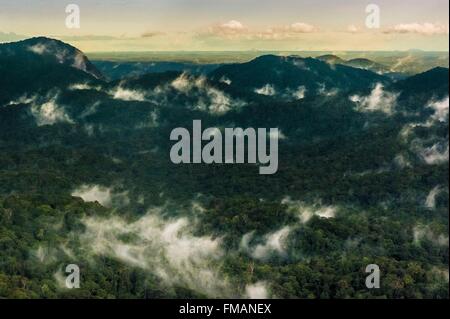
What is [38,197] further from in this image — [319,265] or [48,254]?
[319,265]

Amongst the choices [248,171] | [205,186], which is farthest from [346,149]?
[205,186]
